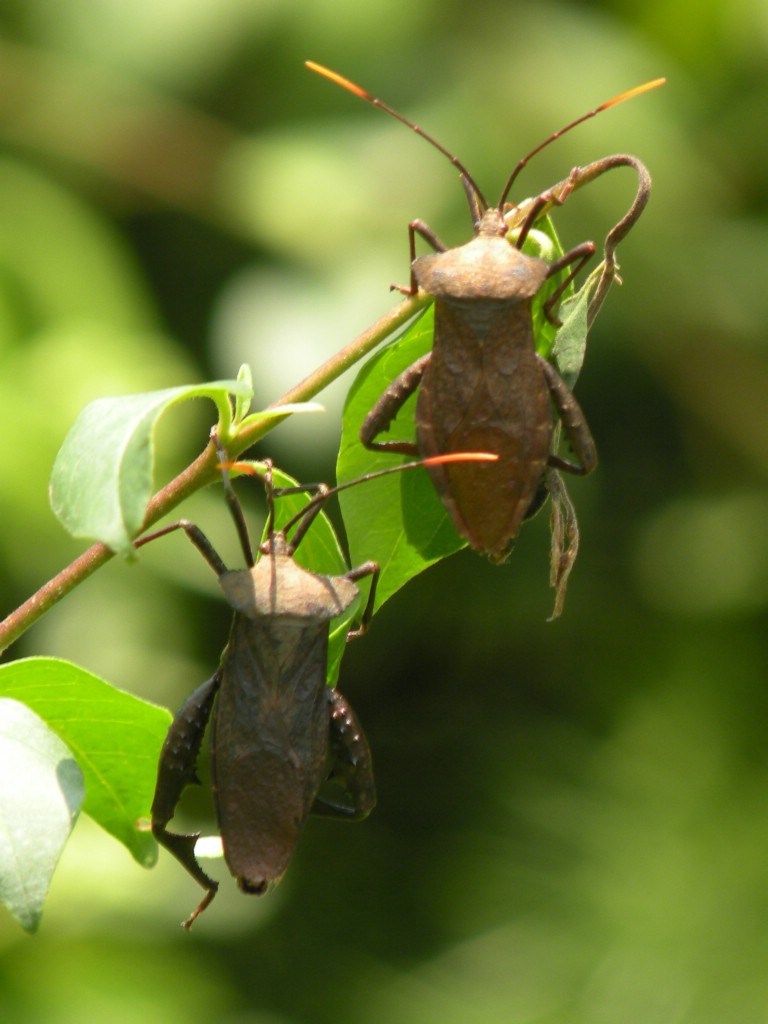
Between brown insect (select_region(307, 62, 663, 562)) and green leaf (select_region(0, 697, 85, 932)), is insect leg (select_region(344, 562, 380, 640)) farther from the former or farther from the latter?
green leaf (select_region(0, 697, 85, 932))

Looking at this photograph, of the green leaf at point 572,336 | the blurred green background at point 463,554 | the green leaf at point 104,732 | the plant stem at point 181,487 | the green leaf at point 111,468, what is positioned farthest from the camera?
the blurred green background at point 463,554

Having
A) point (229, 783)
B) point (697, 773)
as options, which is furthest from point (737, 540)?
point (229, 783)

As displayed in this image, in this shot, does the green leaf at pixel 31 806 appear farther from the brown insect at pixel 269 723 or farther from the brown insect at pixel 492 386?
the brown insect at pixel 492 386

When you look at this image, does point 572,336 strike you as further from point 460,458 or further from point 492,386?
point 460,458

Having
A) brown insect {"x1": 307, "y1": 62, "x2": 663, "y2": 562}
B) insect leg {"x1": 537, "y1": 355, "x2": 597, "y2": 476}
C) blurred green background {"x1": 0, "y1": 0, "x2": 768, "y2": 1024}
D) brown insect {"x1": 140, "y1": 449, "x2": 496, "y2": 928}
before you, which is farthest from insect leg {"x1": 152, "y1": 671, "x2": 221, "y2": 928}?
blurred green background {"x1": 0, "y1": 0, "x2": 768, "y2": 1024}

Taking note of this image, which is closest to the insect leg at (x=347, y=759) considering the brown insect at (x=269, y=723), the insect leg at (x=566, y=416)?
the brown insect at (x=269, y=723)

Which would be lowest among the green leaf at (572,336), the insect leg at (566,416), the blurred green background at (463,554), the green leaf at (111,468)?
the blurred green background at (463,554)

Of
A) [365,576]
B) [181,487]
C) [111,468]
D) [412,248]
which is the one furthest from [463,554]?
[111,468]
